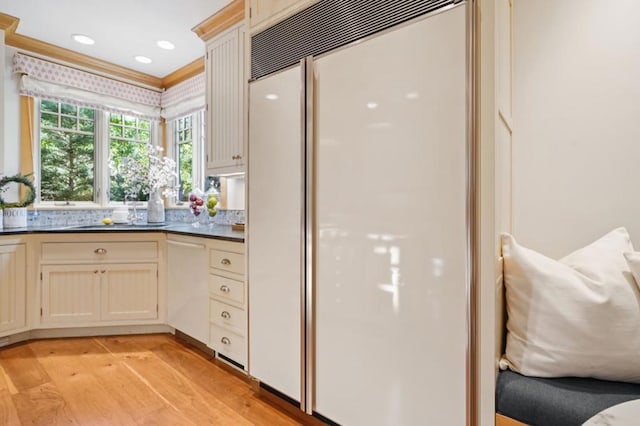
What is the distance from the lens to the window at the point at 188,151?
3811mm

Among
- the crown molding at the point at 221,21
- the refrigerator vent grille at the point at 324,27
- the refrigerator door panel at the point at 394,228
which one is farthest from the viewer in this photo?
the crown molding at the point at 221,21

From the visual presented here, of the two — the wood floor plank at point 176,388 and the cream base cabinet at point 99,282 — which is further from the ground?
the cream base cabinet at point 99,282

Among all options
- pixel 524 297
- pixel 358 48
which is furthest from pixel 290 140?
pixel 524 297

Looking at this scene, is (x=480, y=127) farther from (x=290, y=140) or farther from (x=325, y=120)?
(x=290, y=140)

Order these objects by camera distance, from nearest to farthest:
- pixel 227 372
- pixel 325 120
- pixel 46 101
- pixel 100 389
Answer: pixel 325 120 < pixel 100 389 < pixel 227 372 < pixel 46 101

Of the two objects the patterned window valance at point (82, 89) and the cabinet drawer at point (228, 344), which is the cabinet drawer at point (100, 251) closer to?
the cabinet drawer at point (228, 344)

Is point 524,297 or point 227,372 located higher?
point 524,297

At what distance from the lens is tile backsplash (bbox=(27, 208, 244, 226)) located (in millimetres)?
3273

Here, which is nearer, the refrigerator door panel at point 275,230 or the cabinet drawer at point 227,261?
the refrigerator door panel at point 275,230

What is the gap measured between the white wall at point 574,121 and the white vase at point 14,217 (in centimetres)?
377

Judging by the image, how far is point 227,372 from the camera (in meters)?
2.35

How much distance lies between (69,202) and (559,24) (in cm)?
419

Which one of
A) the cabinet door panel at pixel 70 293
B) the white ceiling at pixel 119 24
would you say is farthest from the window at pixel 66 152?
the cabinet door panel at pixel 70 293

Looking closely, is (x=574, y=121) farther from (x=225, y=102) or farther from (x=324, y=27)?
(x=225, y=102)
